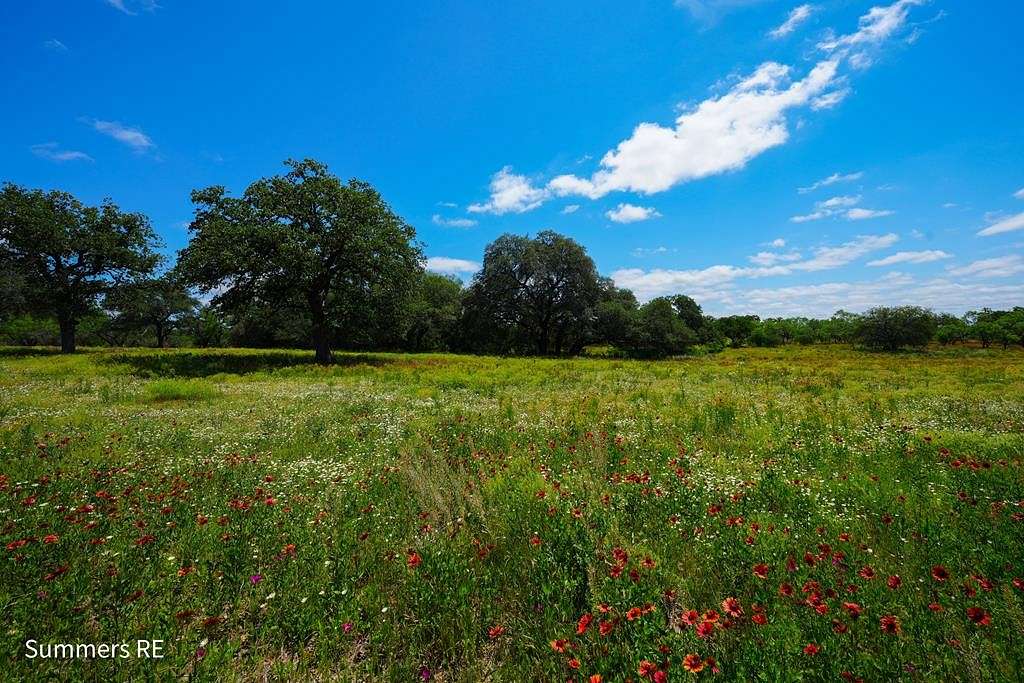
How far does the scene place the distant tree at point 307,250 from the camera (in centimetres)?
2911

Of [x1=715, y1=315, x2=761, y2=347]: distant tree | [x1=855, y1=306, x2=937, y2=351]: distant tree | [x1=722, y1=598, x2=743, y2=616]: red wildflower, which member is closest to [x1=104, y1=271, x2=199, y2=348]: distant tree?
[x1=722, y1=598, x2=743, y2=616]: red wildflower

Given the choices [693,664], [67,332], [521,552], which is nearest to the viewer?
[693,664]

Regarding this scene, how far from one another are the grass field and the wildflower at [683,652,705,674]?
20cm

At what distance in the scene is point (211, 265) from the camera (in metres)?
29.0

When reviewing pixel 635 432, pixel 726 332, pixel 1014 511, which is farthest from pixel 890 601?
pixel 726 332

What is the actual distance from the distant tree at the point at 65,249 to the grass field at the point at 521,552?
37203mm

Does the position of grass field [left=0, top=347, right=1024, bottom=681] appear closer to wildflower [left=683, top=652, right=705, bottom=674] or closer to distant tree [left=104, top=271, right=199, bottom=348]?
wildflower [left=683, top=652, right=705, bottom=674]

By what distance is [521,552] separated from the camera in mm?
4863

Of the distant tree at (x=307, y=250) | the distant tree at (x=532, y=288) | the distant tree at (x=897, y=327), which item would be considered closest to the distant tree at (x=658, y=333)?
the distant tree at (x=532, y=288)

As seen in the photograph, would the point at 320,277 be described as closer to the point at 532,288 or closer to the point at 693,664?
the point at 532,288

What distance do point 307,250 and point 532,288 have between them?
31160 millimetres

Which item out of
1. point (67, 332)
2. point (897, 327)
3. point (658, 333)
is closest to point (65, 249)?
point (67, 332)

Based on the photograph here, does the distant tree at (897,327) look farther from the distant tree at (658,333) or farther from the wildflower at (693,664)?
the wildflower at (693,664)

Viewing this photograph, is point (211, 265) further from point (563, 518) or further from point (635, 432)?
point (563, 518)
